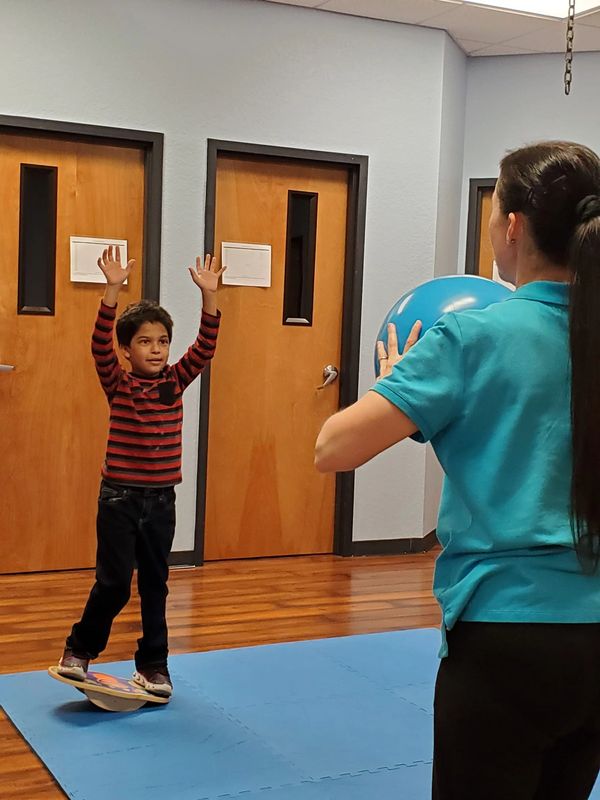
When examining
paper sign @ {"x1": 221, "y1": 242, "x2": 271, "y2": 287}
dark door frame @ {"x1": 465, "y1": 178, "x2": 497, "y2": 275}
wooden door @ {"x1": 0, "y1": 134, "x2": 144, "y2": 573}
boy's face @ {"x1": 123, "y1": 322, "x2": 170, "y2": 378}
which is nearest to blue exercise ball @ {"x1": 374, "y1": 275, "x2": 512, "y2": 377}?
boy's face @ {"x1": 123, "y1": 322, "x2": 170, "y2": 378}

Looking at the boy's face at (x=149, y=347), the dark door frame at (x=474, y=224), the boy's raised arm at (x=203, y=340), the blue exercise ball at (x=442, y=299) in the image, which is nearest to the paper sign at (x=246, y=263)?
the dark door frame at (x=474, y=224)

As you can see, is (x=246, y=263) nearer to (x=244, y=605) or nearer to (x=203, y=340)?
(x=244, y=605)

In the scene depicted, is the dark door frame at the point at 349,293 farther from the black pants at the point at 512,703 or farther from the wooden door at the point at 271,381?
the black pants at the point at 512,703

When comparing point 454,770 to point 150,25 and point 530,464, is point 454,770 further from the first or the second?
point 150,25

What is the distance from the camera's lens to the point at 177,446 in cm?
320

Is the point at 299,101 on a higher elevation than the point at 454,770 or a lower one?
higher

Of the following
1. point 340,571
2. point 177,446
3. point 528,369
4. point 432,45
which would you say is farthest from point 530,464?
point 432,45

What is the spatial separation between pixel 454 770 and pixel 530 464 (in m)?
0.36

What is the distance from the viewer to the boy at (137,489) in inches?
121

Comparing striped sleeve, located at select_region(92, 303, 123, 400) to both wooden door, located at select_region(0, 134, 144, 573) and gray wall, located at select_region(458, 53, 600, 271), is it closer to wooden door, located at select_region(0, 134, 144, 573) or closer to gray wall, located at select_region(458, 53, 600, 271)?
wooden door, located at select_region(0, 134, 144, 573)

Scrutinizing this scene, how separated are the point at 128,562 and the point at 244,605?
140 cm

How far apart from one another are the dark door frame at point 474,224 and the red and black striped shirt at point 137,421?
3.25 meters

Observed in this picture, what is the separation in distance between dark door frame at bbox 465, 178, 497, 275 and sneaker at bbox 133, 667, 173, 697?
3542mm

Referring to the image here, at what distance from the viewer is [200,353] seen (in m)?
3.26
